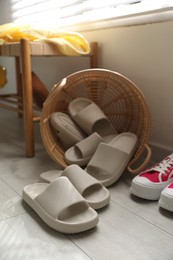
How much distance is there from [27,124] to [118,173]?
0.42 metres

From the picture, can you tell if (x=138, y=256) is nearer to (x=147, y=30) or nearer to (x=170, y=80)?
(x=170, y=80)

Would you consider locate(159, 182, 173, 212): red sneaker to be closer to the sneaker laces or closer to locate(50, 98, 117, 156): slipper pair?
the sneaker laces

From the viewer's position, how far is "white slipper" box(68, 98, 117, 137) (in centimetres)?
106

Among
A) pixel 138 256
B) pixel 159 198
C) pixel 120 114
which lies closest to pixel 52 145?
pixel 120 114

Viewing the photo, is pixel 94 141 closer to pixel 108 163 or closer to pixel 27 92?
pixel 108 163

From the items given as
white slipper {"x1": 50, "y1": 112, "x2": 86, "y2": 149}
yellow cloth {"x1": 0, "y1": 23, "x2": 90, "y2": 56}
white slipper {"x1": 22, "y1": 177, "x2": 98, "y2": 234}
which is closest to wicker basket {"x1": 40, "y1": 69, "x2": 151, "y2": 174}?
white slipper {"x1": 50, "y1": 112, "x2": 86, "y2": 149}

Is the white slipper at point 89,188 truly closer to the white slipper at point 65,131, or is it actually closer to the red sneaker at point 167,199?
the red sneaker at point 167,199

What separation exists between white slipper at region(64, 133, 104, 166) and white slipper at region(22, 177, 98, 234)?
0.27m

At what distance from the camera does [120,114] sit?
1136 mm

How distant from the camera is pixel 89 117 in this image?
1.05 metres

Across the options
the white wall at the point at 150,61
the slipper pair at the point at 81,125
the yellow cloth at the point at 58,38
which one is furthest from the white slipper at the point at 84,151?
the yellow cloth at the point at 58,38

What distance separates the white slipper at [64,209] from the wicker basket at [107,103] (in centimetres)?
25

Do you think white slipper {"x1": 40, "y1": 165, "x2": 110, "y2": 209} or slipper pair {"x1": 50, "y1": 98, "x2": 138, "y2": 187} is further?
slipper pair {"x1": 50, "y1": 98, "x2": 138, "y2": 187}

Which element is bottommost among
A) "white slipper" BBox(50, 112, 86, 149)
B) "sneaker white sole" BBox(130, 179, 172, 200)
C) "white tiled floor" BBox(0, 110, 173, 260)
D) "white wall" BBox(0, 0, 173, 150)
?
"white tiled floor" BBox(0, 110, 173, 260)
